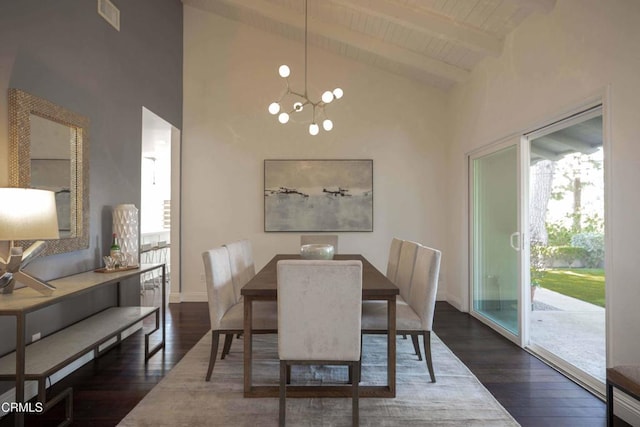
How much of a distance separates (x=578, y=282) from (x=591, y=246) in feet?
1.24

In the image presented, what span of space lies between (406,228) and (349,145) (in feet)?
4.62

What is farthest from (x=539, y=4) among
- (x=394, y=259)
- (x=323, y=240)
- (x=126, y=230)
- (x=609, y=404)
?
(x=126, y=230)

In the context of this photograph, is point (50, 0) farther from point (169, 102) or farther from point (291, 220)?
point (291, 220)

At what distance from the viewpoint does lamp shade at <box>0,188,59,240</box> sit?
189cm

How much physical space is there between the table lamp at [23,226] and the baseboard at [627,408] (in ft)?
11.3

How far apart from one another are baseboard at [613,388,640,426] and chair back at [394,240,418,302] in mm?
1417

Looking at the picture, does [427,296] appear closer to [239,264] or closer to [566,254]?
[566,254]

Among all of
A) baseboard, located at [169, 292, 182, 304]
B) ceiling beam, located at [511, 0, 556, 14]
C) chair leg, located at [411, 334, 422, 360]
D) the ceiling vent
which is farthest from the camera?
baseboard, located at [169, 292, 182, 304]

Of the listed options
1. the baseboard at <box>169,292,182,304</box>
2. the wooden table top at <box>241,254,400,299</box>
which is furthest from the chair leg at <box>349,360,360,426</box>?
the baseboard at <box>169,292,182,304</box>

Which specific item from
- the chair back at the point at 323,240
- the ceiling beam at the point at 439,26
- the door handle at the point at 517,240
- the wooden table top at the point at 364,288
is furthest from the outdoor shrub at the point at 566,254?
the chair back at the point at 323,240

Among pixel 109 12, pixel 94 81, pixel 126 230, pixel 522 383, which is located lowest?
pixel 522 383

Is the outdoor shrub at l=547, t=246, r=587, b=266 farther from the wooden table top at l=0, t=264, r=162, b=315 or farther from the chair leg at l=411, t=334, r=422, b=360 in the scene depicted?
the wooden table top at l=0, t=264, r=162, b=315

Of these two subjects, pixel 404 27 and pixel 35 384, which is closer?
pixel 35 384

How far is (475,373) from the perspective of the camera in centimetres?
275
